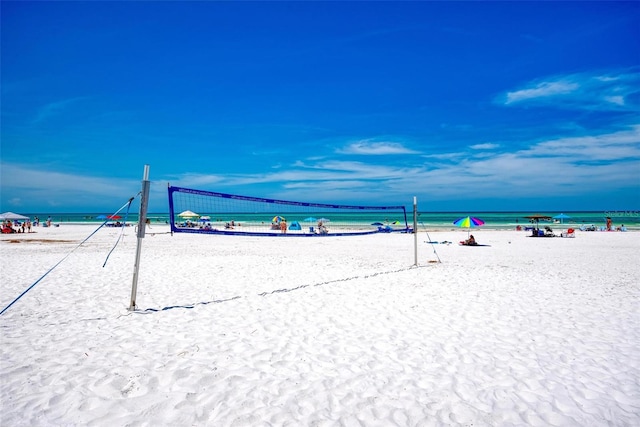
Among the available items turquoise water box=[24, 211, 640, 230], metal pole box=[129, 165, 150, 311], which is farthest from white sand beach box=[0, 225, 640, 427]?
turquoise water box=[24, 211, 640, 230]

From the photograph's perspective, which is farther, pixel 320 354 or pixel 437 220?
pixel 437 220

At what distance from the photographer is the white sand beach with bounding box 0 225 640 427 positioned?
2.99 metres

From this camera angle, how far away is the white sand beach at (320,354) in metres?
2.99

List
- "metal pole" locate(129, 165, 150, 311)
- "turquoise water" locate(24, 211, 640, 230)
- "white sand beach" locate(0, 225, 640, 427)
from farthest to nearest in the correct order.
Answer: "turquoise water" locate(24, 211, 640, 230) < "metal pole" locate(129, 165, 150, 311) < "white sand beach" locate(0, 225, 640, 427)

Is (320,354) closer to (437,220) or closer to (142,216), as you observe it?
(142,216)

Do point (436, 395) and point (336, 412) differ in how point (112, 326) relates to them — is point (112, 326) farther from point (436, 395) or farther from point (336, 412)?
point (436, 395)

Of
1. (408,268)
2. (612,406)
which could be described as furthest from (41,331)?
(408,268)

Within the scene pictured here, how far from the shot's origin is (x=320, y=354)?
4184mm

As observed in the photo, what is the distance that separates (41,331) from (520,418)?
18.5 ft

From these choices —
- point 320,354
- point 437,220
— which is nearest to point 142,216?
point 320,354

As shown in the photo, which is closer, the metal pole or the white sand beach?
the white sand beach

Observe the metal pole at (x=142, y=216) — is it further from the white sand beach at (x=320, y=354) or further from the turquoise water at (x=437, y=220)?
the turquoise water at (x=437, y=220)

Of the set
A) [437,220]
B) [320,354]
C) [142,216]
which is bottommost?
[320,354]

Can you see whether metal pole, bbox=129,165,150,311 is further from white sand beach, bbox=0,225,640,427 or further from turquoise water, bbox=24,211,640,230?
turquoise water, bbox=24,211,640,230
